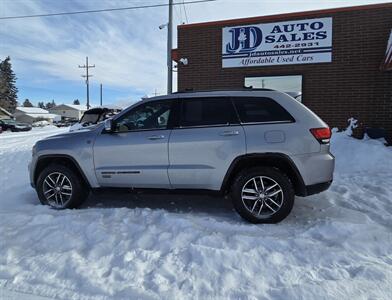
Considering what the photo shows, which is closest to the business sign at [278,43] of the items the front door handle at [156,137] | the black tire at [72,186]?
the front door handle at [156,137]

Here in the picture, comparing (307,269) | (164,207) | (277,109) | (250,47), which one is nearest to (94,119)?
(250,47)

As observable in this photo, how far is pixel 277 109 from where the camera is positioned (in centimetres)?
486

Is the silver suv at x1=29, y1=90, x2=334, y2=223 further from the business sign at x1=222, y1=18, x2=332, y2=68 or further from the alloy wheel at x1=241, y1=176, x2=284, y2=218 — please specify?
the business sign at x1=222, y1=18, x2=332, y2=68

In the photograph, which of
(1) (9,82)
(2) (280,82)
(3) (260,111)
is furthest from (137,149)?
(1) (9,82)

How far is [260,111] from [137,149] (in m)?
1.84

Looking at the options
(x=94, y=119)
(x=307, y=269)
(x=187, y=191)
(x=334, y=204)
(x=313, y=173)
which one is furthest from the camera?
(x=94, y=119)

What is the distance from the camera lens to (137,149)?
5.20 meters

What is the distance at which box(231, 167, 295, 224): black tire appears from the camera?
4.66m

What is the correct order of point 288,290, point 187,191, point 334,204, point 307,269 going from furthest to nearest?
point 334,204
point 187,191
point 307,269
point 288,290

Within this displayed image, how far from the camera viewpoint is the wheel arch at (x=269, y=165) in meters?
4.71

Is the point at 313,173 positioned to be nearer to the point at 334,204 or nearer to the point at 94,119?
the point at 334,204

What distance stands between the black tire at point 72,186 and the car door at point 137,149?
353mm

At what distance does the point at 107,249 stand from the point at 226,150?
197 centimetres

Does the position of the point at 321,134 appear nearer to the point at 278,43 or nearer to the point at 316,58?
the point at 316,58
